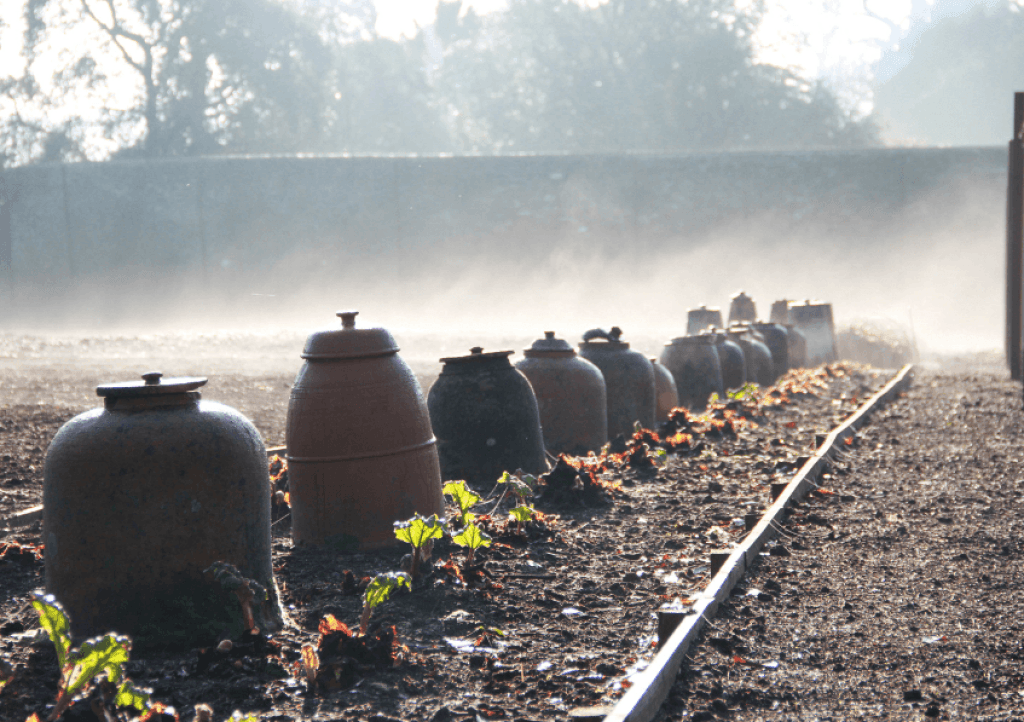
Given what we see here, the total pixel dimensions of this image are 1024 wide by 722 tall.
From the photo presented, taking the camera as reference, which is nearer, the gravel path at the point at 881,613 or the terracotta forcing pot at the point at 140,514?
the gravel path at the point at 881,613

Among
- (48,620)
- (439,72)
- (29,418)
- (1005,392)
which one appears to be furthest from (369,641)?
(439,72)

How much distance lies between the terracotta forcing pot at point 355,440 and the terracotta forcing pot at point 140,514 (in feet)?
4.47

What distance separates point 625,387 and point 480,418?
9.21 ft

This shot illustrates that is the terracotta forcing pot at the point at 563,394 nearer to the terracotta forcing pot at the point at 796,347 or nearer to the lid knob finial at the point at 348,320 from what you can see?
the lid knob finial at the point at 348,320

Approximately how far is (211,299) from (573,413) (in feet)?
95.6

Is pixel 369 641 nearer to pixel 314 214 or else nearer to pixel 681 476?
pixel 681 476

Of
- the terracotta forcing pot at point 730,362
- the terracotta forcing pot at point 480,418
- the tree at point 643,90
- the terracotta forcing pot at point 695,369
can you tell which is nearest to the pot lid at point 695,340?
the terracotta forcing pot at point 695,369

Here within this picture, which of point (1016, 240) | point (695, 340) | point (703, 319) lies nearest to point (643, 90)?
point (703, 319)

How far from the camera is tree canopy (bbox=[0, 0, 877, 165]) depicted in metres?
46.2

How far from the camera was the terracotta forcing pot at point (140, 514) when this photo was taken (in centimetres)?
406

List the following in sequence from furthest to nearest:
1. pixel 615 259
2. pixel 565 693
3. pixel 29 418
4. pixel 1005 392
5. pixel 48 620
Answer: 1. pixel 615 259
2. pixel 1005 392
3. pixel 29 418
4. pixel 565 693
5. pixel 48 620

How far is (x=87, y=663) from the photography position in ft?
10.6

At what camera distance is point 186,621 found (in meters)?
4.12

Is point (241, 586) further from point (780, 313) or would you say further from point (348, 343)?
point (780, 313)
